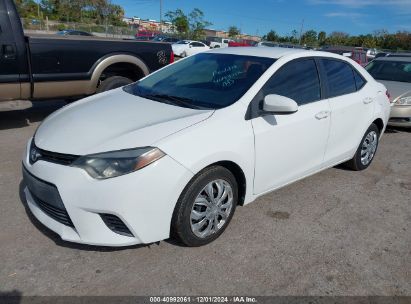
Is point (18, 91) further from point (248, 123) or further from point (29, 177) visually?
point (248, 123)

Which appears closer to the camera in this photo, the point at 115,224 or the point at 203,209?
the point at 115,224

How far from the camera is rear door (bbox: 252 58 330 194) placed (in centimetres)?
332

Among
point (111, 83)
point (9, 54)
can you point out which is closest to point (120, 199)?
point (9, 54)

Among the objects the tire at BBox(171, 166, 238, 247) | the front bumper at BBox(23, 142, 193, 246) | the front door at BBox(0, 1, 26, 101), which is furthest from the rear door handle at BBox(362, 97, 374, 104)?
the front door at BBox(0, 1, 26, 101)

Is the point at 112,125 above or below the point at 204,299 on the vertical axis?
above

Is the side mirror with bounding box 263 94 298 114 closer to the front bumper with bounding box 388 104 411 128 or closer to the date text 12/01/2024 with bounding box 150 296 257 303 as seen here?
the date text 12/01/2024 with bounding box 150 296 257 303

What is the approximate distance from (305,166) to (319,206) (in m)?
0.48

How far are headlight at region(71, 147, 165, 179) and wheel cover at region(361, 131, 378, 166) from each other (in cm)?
335

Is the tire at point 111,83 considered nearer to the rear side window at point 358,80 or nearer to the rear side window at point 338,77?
the rear side window at point 338,77

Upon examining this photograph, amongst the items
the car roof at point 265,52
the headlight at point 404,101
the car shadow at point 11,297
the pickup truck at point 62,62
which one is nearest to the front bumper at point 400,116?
the headlight at point 404,101

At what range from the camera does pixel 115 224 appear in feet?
8.64

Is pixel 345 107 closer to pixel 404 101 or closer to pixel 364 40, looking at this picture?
pixel 404 101

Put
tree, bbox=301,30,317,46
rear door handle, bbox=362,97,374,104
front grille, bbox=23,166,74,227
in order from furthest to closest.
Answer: tree, bbox=301,30,317,46 → rear door handle, bbox=362,97,374,104 → front grille, bbox=23,166,74,227

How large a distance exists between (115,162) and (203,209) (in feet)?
2.71
